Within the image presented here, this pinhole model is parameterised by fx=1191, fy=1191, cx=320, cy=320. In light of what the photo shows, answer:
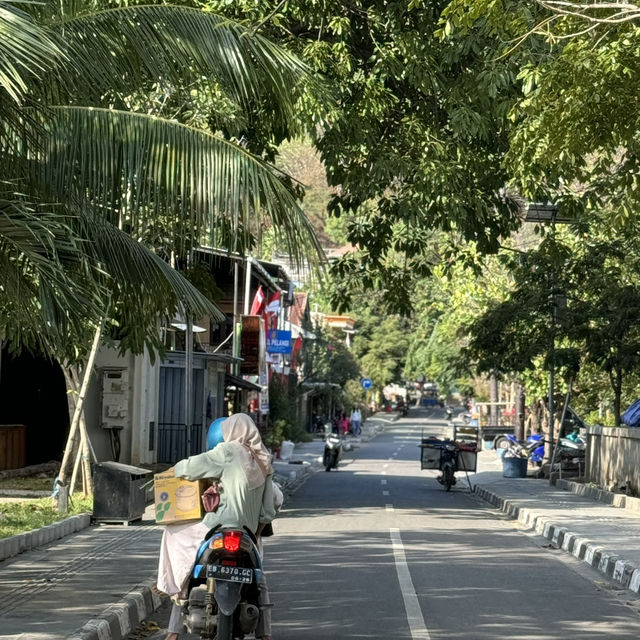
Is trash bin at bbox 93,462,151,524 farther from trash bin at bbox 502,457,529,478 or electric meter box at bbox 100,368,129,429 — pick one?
trash bin at bbox 502,457,529,478

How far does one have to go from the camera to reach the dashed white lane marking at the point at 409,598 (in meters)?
9.51

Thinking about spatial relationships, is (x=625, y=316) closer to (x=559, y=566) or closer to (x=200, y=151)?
(x=559, y=566)

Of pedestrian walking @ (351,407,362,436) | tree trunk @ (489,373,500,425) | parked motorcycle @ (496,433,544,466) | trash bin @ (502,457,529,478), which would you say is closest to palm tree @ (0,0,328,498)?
trash bin @ (502,457,529,478)

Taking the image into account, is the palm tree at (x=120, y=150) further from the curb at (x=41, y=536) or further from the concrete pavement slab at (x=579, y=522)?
the concrete pavement slab at (x=579, y=522)

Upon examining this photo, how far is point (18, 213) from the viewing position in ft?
29.3

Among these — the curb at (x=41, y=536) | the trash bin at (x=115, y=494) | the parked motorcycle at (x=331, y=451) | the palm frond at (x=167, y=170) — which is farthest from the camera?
the parked motorcycle at (x=331, y=451)

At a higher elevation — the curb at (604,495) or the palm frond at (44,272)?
the palm frond at (44,272)

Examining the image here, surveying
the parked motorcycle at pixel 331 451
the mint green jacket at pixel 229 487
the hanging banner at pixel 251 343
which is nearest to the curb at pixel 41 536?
the mint green jacket at pixel 229 487

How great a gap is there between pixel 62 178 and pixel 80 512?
28.0 ft

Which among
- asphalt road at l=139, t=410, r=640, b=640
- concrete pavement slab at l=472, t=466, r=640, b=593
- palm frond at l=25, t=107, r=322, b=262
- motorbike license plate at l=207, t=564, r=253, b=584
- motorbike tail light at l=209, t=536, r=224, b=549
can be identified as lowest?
asphalt road at l=139, t=410, r=640, b=640

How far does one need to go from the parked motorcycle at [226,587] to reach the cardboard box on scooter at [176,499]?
0.69 metres

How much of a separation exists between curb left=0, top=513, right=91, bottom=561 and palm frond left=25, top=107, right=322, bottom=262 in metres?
5.00

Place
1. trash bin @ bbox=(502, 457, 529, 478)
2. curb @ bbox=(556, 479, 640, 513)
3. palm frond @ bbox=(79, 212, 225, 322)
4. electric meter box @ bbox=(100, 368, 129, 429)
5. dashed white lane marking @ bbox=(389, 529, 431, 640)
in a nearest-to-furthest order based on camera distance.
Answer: dashed white lane marking @ bbox=(389, 529, 431, 640) < palm frond @ bbox=(79, 212, 225, 322) < curb @ bbox=(556, 479, 640, 513) < electric meter box @ bbox=(100, 368, 129, 429) < trash bin @ bbox=(502, 457, 529, 478)

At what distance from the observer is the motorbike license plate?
729 centimetres
